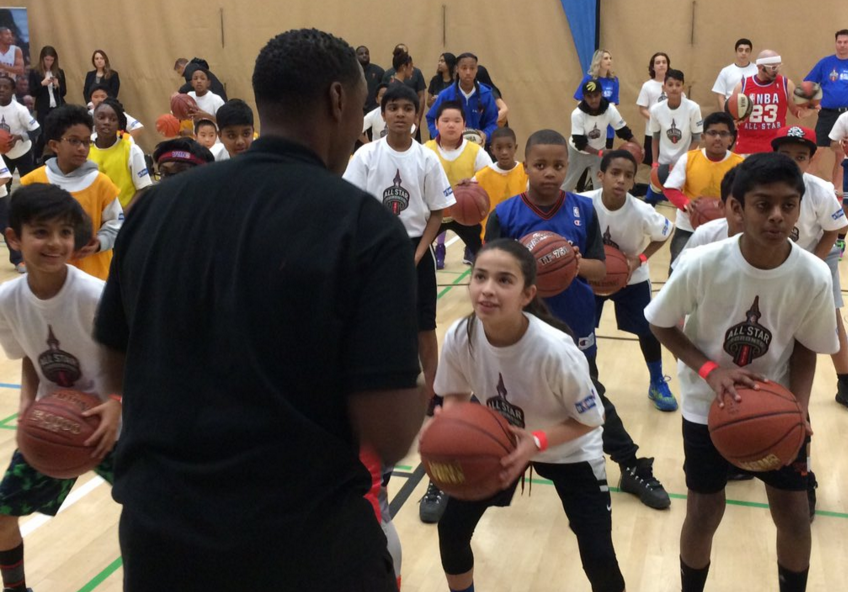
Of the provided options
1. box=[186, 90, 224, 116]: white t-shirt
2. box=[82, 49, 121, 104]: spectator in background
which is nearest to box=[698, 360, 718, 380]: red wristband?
box=[186, 90, 224, 116]: white t-shirt

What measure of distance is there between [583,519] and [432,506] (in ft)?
4.31

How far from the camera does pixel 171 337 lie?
1.51 m

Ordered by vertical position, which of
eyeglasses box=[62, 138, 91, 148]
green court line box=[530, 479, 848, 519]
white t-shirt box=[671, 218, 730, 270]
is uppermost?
eyeglasses box=[62, 138, 91, 148]

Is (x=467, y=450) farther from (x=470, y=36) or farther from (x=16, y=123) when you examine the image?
(x=470, y=36)

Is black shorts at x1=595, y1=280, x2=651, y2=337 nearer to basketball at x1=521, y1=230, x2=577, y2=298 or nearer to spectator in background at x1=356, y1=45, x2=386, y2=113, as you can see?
basketball at x1=521, y1=230, x2=577, y2=298

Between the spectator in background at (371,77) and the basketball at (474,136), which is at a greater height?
the spectator in background at (371,77)

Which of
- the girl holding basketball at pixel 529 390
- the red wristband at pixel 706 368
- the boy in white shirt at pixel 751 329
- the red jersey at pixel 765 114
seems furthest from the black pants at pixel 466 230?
the red jersey at pixel 765 114

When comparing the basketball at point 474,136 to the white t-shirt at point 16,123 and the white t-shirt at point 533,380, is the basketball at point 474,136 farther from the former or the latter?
the white t-shirt at point 533,380

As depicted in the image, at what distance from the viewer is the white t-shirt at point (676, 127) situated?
10961mm

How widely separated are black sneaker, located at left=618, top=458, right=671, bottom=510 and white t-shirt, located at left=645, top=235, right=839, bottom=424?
129cm

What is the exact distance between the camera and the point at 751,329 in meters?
2.90

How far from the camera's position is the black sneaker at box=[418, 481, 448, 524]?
4.12 m

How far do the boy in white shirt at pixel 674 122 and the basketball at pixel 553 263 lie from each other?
24.1 feet

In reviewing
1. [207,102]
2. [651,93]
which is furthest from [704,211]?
[207,102]
